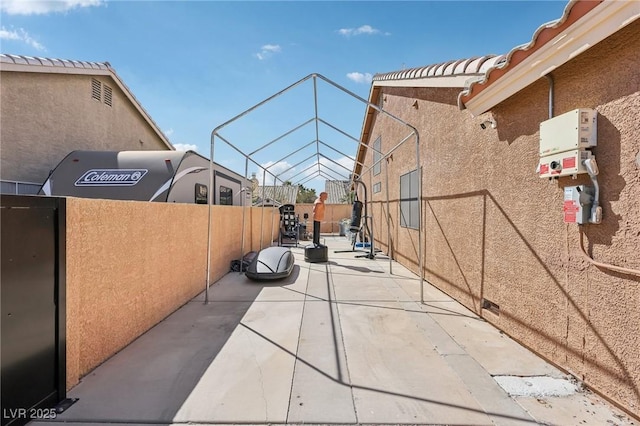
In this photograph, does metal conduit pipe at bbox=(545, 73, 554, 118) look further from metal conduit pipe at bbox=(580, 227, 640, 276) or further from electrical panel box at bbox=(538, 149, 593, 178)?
metal conduit pipe at bbox=(580, 227, 640, 276)

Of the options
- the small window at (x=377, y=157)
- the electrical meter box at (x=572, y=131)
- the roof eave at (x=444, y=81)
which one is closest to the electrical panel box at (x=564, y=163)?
the electrical meter box at (x=572, y=131)

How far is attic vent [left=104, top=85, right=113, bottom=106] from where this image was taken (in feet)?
31.8

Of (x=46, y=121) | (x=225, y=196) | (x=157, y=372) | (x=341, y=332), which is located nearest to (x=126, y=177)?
(x=46, y=121)

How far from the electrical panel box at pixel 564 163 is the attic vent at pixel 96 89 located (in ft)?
36.3

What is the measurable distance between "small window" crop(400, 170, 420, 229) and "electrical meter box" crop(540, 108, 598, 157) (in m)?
4.20

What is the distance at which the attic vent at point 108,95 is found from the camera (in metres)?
9.70

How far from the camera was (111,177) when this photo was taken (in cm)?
688

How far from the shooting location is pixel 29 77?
7320 mm

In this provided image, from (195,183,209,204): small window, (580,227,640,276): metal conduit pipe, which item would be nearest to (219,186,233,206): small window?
(195,183,209,204): small window

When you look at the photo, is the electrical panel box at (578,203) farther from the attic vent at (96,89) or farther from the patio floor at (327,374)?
the attic vent at (96,89)

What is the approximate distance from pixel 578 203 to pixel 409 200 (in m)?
5.16

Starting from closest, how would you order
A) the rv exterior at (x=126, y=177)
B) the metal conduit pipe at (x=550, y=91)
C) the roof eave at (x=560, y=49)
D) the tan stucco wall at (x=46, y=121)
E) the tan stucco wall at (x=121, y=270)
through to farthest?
the roof eave at (x=560, y=49), the tan stucco wall at (x=121, y=270), the metal conduit pipe at (x=550, y=91), the rv exterior at (x=126, y=177), the tan stucco wall at (x=46, y=121)

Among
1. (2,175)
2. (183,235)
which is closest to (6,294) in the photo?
(183,235)

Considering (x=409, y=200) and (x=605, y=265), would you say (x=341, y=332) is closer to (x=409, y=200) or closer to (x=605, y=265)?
(x=605, y=265)
